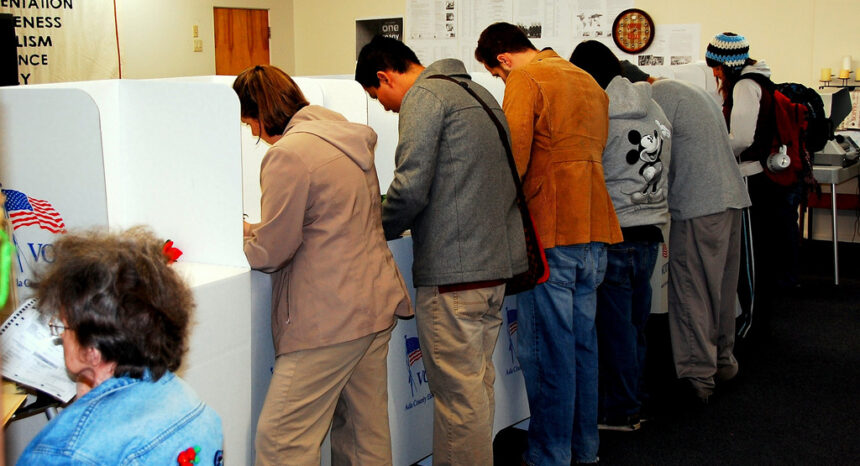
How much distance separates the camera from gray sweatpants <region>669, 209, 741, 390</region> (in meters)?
3.04

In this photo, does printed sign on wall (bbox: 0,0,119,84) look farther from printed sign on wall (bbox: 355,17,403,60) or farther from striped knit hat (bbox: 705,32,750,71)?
printed sign on wall (bbox: 355,17,403,60)

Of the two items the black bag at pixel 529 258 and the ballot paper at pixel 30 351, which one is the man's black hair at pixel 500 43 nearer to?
the black bag at pixel 529 258

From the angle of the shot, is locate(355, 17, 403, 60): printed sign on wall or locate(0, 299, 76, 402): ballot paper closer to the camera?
locate(0, 299, 76, 402): ballot paper

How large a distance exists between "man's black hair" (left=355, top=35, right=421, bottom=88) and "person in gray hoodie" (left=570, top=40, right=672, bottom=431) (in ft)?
2.64

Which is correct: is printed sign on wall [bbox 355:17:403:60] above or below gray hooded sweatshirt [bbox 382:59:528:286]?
above

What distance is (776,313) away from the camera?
4547 millimetres

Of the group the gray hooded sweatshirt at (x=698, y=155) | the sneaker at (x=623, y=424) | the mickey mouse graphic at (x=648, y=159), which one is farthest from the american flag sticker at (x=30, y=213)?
the gray hooded sweatshirt at (x=698, y=155)

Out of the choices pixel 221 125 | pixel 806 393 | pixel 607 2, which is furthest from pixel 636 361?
pixel 607 2

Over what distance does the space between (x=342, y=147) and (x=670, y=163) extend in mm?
1610

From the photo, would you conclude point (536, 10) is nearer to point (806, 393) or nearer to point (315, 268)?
point (806, 393)

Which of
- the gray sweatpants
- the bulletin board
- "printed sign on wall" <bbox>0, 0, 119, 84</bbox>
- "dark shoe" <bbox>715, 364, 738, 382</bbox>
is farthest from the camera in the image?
the bulletin board

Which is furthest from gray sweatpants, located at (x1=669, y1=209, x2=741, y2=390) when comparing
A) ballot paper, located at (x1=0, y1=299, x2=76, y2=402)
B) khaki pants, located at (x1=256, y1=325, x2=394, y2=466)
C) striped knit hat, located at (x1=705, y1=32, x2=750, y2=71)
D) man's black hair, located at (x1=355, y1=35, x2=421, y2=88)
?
ballot paper, located at (x1=0, y1=299, x2=76, y2=402)

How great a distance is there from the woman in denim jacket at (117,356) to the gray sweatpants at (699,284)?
7.84 ft

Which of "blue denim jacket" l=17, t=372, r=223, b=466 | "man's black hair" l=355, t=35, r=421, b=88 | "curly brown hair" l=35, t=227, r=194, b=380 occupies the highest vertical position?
"man's black hair" l=355, t=35, r=421, b=88
